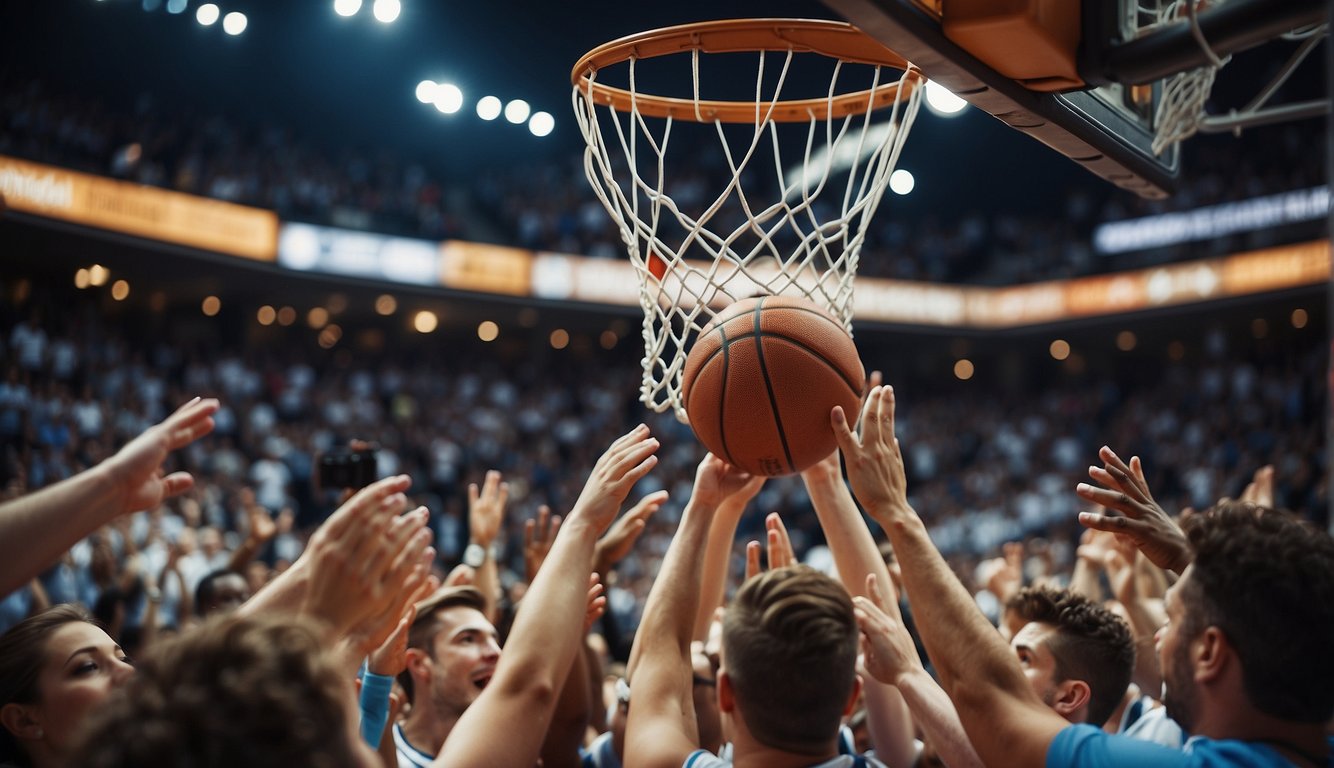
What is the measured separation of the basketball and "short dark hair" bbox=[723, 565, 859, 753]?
0.81 m

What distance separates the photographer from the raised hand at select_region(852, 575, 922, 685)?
2070mm

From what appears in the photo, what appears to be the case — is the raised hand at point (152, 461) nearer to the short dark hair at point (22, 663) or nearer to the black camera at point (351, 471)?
the short dark hair at point (22, 663)

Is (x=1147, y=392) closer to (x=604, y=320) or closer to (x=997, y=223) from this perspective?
(x=997, y=223)

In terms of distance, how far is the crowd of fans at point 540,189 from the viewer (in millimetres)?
12484

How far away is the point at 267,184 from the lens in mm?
14016

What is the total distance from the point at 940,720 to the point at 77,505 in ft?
4.93

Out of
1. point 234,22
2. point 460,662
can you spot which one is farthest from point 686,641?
point 234,22

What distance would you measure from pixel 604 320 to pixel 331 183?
451 centimetres

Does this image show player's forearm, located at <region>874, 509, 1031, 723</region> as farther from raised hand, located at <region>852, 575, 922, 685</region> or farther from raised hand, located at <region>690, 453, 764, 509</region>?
raised hand, located at <region>690, 453, 764, 509</region>

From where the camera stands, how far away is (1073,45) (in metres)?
2.44

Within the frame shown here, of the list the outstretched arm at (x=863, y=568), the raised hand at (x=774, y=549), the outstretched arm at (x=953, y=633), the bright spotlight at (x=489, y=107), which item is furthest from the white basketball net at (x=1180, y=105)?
the bright spotlight at (x=489, y=107)

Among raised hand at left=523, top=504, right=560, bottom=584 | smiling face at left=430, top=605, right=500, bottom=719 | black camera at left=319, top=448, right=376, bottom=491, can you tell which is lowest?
smiling face at left=430, top=605, right=500, bottom=719

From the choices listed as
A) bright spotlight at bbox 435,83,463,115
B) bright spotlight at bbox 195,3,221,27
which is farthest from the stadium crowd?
bright spotlight at bbox 435,83,463,115

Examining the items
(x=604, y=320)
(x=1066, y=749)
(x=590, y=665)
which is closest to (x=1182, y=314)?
(x=604, y=320)
